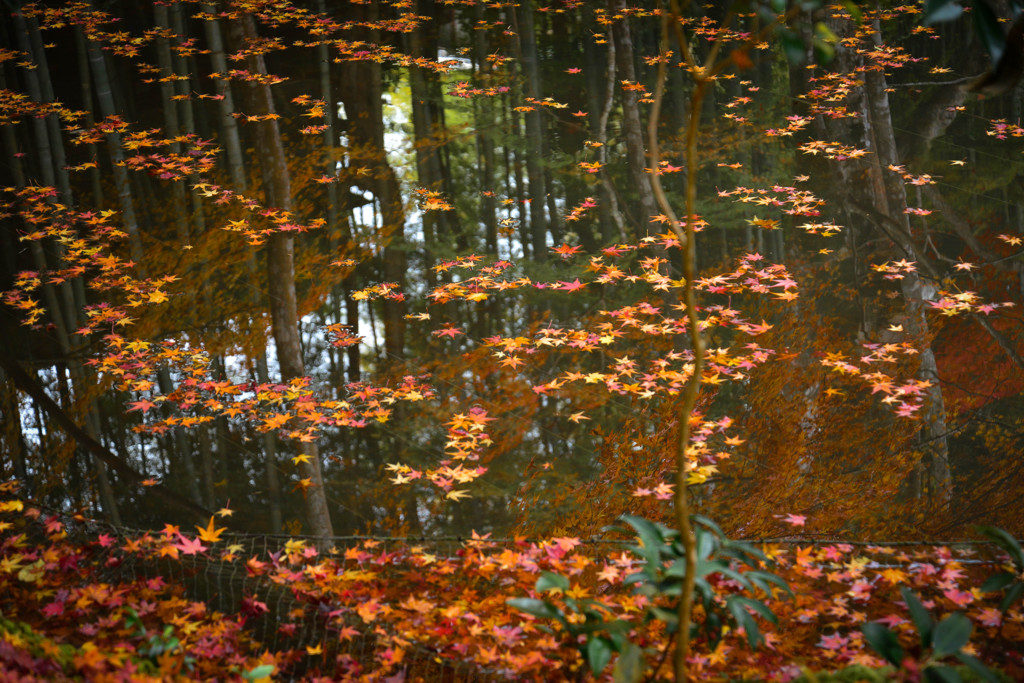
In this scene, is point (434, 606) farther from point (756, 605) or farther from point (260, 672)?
point (756, 605)

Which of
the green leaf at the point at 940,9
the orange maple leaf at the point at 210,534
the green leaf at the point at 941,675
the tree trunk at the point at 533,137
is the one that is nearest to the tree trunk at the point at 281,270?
the orange maple leaf at the point at 210,534

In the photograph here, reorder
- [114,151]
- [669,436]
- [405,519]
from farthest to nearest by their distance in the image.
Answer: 1. [114,151]
2. [669,436]
3. [405,519]

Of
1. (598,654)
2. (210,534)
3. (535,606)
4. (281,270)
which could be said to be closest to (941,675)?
(598,654)

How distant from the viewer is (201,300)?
4820 mm

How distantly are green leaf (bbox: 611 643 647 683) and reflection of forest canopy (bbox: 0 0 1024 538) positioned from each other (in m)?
1.31

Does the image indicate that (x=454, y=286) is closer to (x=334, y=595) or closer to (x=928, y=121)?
(x=334, y=595)

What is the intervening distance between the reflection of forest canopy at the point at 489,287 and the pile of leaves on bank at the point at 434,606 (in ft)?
1.26

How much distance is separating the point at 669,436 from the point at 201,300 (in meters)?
3.11

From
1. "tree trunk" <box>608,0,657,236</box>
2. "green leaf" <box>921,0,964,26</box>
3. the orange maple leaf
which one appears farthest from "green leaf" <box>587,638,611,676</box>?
"tree trunk" <box>608,0,657,236</box>

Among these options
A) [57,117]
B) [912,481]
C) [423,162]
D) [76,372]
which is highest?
[57,117]

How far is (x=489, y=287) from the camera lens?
5062 millimetres

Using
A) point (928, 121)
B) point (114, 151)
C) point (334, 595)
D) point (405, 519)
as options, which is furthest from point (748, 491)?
point (114, 151)

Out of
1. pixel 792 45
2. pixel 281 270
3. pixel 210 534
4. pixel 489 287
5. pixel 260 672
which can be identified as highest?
pixel 792 45

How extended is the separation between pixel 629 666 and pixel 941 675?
0.63m
